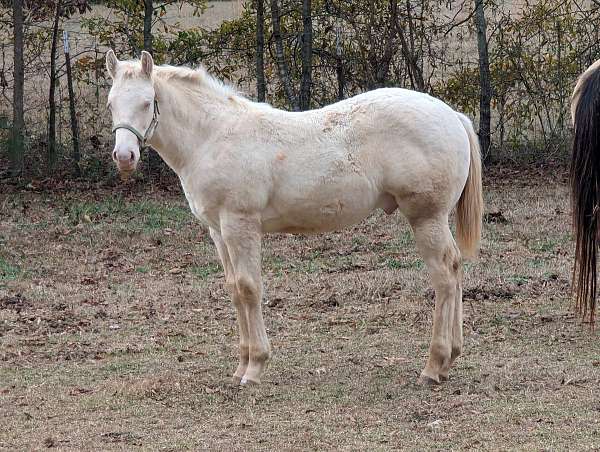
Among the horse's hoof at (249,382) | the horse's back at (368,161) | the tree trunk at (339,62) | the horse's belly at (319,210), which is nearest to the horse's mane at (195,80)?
the horse's back at (368,161)

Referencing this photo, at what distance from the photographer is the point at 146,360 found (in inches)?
246

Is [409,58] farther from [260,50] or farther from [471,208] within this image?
[471,208]

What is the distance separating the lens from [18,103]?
13164mm

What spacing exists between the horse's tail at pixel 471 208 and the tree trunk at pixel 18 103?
8.98 meters

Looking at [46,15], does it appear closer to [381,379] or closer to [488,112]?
[488,112]

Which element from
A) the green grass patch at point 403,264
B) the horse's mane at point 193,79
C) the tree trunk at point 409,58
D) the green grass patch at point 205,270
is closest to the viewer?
the horse's mane at point 193,79

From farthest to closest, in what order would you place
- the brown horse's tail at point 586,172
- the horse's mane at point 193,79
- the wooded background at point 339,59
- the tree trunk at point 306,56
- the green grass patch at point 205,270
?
the wooded background at point 339,59 < the tree trunk at point 306,56 < the green grass patch at point 205,270 < the horse's mane at point 193,79 < the brown horse's tail at point 586,172

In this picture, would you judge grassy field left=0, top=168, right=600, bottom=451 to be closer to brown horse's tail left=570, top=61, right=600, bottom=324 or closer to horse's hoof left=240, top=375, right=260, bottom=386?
horse's hoof left=240, top=375, right=260, bottom=386

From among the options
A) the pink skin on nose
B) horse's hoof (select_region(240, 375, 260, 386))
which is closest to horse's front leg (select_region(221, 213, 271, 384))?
horse's hoof (select_region(240, 375, 260, 386))

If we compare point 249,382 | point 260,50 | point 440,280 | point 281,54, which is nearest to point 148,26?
point 260,50

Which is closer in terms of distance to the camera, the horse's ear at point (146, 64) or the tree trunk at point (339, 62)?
the horse's ear at point (146, 64)

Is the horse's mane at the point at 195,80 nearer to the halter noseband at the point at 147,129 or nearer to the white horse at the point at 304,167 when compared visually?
the white horse at the point at 304,167

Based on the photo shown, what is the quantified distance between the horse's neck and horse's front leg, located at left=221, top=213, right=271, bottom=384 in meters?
0.48

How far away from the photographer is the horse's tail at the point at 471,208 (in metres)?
5.67
